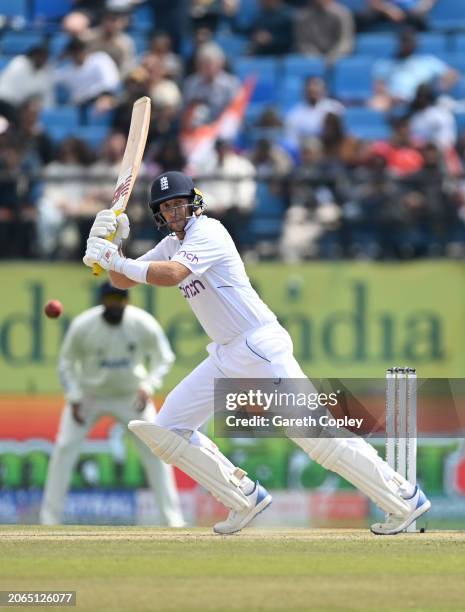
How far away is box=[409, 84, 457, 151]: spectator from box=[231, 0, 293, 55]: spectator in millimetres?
1789

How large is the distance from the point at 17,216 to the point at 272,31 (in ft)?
13.9

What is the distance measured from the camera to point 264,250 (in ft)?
41.4

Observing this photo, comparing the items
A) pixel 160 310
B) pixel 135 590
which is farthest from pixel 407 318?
pixel 135 590

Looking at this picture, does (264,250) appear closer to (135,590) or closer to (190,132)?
(190,132)

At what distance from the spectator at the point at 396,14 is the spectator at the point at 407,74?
0.58m

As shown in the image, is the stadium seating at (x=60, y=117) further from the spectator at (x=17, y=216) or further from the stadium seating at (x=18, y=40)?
the spectator at (x=17, y=216)

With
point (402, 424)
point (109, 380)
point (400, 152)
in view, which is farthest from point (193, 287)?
point (400, 152)

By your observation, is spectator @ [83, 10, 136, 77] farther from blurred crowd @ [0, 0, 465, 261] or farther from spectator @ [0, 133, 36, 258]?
spectator @ [0, 133, 36, 258]

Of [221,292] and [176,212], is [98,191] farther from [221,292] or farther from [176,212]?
[221,292]

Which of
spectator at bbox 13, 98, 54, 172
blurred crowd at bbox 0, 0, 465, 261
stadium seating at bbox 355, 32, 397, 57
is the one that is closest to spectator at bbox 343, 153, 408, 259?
blurred crowd at bbox 0, 0, 465, 261

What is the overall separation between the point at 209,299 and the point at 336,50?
7.60 m

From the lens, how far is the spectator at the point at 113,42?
15031 mm

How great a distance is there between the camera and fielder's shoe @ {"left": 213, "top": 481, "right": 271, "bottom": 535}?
8492mm

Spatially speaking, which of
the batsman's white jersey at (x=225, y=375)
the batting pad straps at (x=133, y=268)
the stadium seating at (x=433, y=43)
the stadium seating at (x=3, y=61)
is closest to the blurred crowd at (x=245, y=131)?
the stadium seating at (x=433, y=43)
